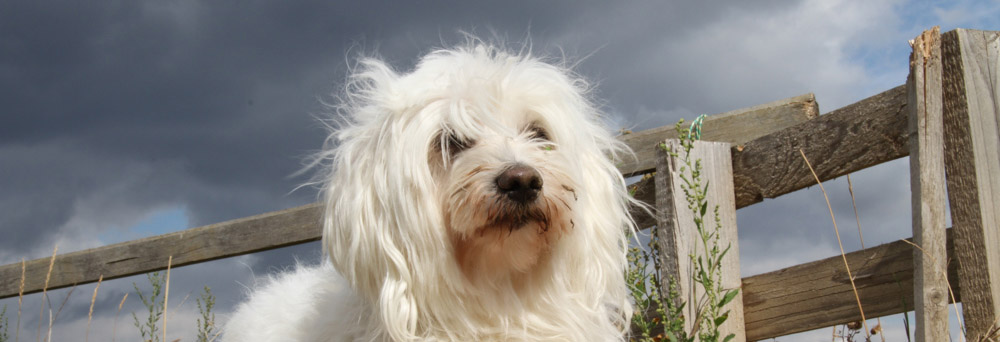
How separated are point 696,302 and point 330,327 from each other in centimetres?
135

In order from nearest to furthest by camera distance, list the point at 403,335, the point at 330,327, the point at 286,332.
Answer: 1. the point at 403,335
2. the point at 330,327
3. the point at 286,332

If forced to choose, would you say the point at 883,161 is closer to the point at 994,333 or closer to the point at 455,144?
the point at 994,333

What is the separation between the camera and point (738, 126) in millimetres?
3445

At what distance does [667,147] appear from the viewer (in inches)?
121

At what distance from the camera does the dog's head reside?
82.0 inches

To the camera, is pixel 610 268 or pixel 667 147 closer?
pixel 610 268

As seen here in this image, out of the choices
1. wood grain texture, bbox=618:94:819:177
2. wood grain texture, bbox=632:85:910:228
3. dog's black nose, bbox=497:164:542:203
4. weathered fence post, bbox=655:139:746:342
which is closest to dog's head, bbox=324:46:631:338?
dog's black nose, bbox=497:164:542:203

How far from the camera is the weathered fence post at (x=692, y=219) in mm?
3010

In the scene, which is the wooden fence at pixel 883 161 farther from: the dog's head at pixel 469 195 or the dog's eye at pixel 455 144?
the dog's eye at pixel 455 144

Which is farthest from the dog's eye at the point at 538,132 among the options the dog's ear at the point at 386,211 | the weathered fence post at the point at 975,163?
the weathered fence post at the point at 975,163

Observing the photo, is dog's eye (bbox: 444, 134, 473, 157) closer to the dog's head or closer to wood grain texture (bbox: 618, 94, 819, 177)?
the dog's head

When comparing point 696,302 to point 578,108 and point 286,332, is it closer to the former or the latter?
point 578,108

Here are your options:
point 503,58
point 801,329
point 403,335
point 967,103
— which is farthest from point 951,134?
point 403,335

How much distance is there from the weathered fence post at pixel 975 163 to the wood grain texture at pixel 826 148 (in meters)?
0.18
